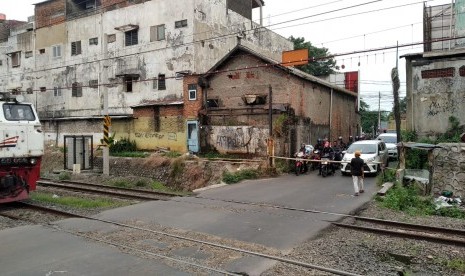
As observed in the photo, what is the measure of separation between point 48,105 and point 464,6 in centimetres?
3783

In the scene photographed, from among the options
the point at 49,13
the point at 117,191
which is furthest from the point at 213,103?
the point at 49,13

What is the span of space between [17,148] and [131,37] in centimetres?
2423

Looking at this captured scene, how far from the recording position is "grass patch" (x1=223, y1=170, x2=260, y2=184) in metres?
18.1

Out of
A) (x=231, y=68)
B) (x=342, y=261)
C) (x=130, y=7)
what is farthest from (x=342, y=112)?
(x=342, y=261)

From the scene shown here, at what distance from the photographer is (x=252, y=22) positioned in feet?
123

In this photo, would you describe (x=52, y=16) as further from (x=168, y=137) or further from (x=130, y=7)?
(x=168, y=137)

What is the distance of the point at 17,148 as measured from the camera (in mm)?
12055

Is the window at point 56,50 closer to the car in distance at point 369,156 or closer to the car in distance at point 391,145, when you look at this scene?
the car in distance at point 391,145

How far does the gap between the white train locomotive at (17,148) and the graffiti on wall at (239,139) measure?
40.0ft

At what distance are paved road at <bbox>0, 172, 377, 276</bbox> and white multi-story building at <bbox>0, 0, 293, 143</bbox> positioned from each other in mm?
15584

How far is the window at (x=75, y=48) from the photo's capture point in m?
38.1

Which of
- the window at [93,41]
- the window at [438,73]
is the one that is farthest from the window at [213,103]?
the window at [93,41]

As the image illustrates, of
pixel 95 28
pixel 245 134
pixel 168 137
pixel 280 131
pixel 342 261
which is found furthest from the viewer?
pixel 95 28

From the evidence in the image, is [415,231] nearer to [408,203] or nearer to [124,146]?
[408,203]
